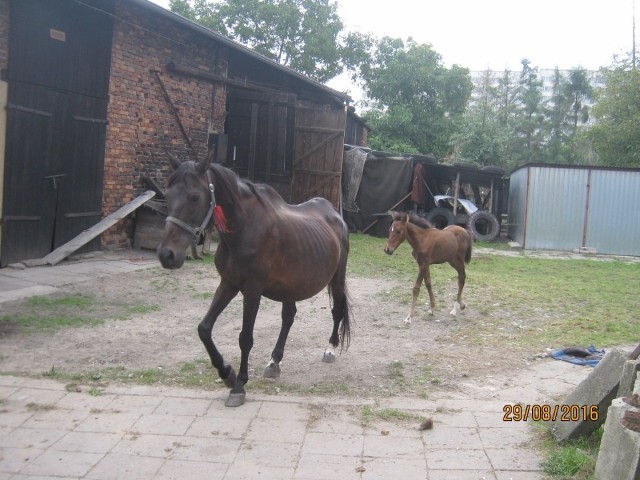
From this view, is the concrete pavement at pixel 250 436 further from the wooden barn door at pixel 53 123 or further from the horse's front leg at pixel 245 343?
the wooden barn door at pixel 53 123

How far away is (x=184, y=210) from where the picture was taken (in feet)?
13.6

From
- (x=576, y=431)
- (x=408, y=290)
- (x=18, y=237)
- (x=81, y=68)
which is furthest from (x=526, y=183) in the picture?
(x=576, y=431)

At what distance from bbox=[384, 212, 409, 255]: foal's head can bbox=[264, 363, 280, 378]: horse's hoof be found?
10.9 ft

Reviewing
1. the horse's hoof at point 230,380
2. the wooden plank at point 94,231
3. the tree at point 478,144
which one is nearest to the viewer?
the horse's hoof at point 230,380

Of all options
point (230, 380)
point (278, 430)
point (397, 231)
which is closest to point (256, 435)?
point (278, 430)

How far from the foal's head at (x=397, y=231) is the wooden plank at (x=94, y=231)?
5706 mm

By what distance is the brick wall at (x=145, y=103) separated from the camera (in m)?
11.8

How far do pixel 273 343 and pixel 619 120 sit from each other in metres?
25.7

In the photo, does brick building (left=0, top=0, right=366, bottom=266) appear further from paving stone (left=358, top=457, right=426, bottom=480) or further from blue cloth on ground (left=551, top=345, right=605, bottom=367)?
blue cloth on ground (left=551, top=345, right=605, bottom=367)

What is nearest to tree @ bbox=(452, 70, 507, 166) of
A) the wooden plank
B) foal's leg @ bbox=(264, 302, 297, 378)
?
the wooden plank

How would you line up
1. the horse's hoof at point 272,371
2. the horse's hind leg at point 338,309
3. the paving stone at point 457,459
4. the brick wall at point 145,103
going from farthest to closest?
1. the brick wall at point 145,103
2. the horse's hind leg at point 338,309
3. the horse's hoof at point 272,371
4. the paving stone at point 457,459

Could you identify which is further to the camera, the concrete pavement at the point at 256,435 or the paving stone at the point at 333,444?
the paving stone at the point at 333,444

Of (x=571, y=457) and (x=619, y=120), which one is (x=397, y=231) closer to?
(x=571, y=457)
